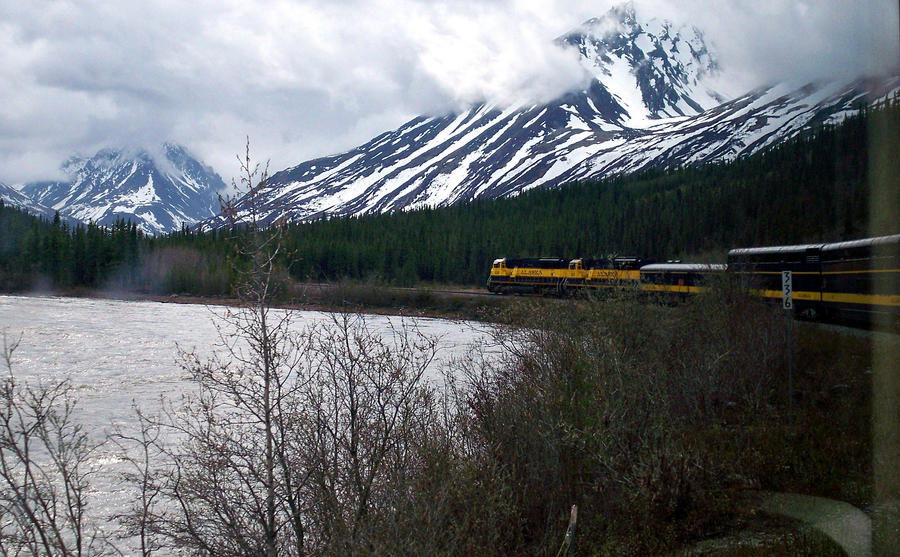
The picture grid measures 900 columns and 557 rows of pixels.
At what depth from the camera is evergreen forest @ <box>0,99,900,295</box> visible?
85312 mm

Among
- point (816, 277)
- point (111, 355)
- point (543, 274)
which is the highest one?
point (543, 274)

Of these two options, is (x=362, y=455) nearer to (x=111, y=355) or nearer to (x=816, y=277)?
(x=111, y=355)

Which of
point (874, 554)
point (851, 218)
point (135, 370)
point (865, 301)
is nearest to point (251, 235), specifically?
point (874, 554)

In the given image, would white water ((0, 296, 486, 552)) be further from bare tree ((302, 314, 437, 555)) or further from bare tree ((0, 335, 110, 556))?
bare tree ((302, 314, 437, 555))

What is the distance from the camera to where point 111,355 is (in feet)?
108

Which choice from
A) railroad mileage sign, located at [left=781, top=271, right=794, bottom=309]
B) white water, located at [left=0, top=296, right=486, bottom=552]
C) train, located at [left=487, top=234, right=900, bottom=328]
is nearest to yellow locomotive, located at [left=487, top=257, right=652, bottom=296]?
train, located at [left=487, top=234, right=900, bottom=328]

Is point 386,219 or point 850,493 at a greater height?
point 386,219

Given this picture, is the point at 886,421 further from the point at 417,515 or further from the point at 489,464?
the point at 417,515

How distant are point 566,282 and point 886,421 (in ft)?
150

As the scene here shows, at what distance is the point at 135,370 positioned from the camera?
2902 centimetres

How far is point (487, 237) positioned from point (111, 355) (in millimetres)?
79920

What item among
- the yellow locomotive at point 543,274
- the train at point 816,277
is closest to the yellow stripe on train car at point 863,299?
the train at point 816,277

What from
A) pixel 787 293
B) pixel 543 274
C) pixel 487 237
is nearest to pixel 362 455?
pixel 787 293

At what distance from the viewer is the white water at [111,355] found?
18641 mm
